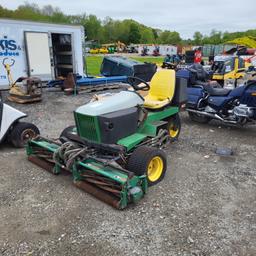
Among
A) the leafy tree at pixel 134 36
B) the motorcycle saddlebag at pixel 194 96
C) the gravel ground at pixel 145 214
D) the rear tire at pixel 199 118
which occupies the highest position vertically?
the leafy tree at pixel 134 36

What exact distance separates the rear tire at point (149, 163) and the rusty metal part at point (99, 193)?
0.41 metres

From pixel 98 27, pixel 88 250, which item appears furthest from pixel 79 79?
pixel 98 27

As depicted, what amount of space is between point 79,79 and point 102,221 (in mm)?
7857

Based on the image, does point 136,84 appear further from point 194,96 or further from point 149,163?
point 149,163

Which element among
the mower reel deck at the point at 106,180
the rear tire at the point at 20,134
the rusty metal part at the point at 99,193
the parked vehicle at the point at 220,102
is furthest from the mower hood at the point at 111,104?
the parked vehicle at the point at 220,102

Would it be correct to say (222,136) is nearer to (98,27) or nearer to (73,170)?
(73,170)

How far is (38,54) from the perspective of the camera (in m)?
9.83

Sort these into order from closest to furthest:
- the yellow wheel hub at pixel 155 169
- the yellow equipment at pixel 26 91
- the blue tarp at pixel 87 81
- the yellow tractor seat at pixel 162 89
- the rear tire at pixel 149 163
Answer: the rear tire at pixel 149 163 → the yellow wheel hub at pixel 155 169 → the yellow tractor seat at pixel 162 89 → the yellow equipment at pixel 26 91 → the blue tarp at pixel 87 81

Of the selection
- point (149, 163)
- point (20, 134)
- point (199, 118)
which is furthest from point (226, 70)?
point (149, 163)

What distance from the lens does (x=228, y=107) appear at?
18.8 ft

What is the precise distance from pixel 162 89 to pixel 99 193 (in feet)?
7.47

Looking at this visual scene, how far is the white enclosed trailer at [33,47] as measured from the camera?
9168mm

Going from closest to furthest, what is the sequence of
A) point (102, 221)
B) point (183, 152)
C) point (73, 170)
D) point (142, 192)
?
point (102, 221) → point (142, 192) → point (73, 170) → point (183, 152)

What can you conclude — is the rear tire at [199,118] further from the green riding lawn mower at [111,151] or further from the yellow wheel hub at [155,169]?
the yellow wheel hub at [155,169]
